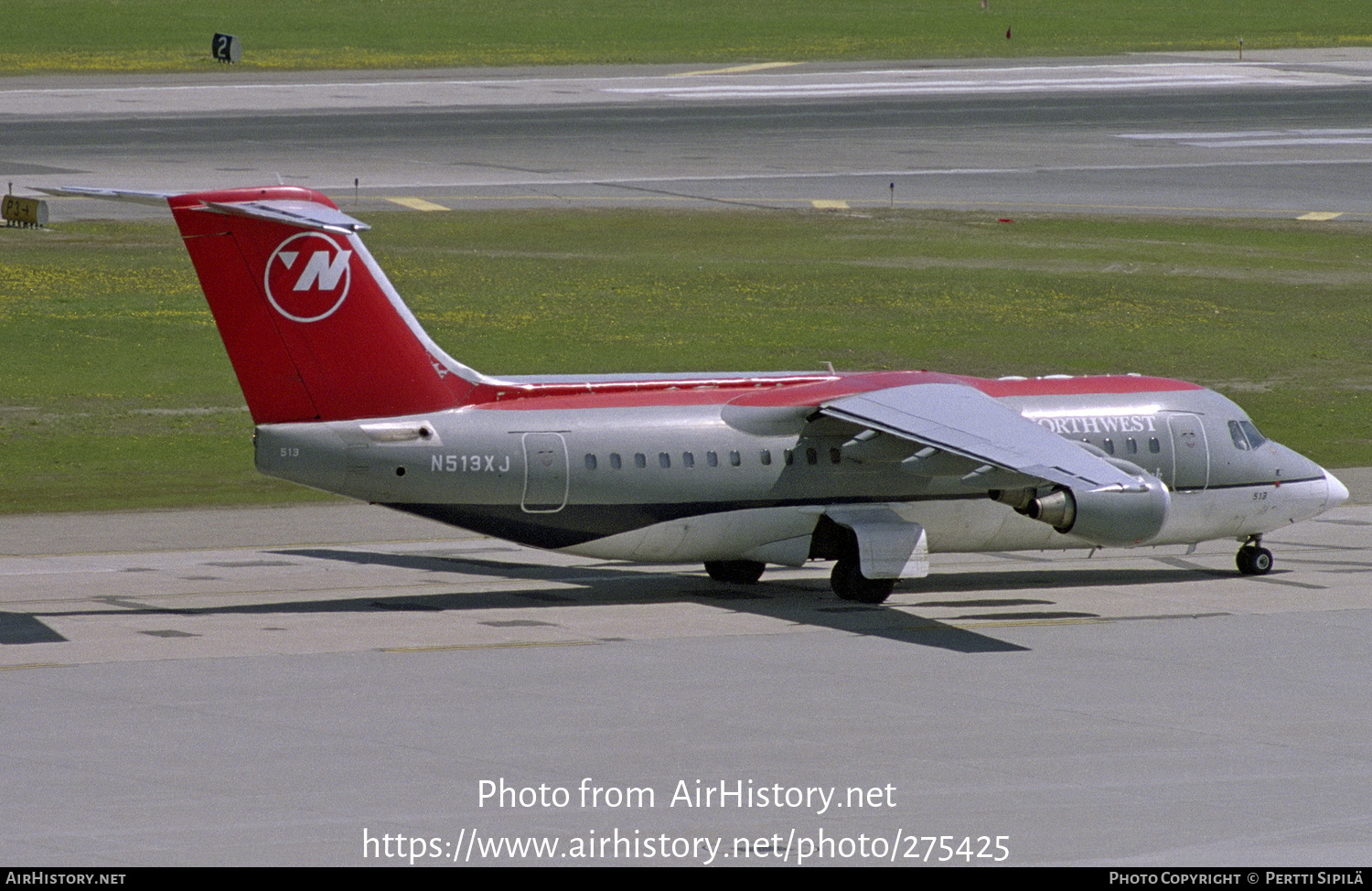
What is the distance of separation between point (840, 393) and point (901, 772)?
38.4 ft

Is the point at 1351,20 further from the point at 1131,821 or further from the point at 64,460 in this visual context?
the point at 1131,821

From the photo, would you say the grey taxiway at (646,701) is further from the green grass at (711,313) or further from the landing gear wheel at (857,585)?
the green grass at (711,313)

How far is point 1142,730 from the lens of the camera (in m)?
25.7

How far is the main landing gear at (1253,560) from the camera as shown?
37.7 metres

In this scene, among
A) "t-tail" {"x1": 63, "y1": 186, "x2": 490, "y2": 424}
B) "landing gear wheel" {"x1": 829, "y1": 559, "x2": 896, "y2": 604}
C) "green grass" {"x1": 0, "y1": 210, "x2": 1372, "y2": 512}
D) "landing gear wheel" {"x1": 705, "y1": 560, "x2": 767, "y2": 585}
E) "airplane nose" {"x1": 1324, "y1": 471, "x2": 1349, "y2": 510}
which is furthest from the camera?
"green grass" {"x1": 0, "y1": 210, "x2": 1372, "y2": 512}

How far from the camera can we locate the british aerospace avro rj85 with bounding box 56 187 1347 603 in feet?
104

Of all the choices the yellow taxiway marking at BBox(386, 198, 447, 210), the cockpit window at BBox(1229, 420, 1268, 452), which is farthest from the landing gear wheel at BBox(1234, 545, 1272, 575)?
the yellow taxiway marking at BBox(386, 198, 447, 210)

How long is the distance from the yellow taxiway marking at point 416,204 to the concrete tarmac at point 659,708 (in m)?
38.6

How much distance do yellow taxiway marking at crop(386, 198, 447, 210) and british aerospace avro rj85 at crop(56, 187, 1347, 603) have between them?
142 feet

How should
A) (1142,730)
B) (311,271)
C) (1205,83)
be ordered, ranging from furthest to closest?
(1205,83) < (311,271) < (1142,730)

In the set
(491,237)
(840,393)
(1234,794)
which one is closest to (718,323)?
(491,237)

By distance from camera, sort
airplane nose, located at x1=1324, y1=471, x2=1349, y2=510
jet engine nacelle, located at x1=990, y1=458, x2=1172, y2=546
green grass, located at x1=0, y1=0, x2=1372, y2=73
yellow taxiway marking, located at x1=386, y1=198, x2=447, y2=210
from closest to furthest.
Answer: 1. jet engine nacelle, located at x1=990, y1=458, x2=1172, y2=546
2. airplane nose, located at x1=1324, y1=471, x2=1349, y2=510
3. yellow taxiway marking, located at x1=386, y1=198, x2=447, y2=210
4. green grass, located at x1=0, y1=0, x2=1372, y2=73

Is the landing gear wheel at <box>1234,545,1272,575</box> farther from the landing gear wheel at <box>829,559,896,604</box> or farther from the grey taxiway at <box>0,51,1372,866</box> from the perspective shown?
the landing gear wheel at <box>829,559,896,604</box>

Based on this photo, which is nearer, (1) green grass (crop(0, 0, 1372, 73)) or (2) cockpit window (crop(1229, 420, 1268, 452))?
(2) cockpit window (crop(1229, 420, 1268, 452))
